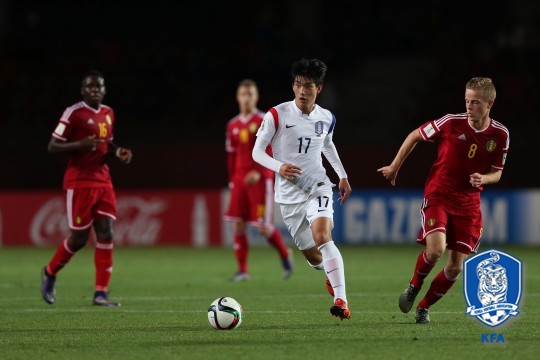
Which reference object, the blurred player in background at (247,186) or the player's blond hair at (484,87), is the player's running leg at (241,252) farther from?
the player's blond hair at (484,87)

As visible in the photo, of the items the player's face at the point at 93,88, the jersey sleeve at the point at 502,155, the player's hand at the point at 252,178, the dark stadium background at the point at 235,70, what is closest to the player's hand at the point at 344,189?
the jersey sleeve at the point at 502,155

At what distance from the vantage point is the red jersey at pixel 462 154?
836 centimetres

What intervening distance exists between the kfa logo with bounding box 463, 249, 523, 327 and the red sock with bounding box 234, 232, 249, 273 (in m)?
6.53

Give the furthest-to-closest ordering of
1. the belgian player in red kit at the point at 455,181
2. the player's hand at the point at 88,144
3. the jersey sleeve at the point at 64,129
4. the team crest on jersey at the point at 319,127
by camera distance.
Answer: the jersey sleeve at the point at 64,129 < the player's hand at the point at 88,144 < the team crest on jersey at the point at 319,127 < the belgian player in red kit at the point at 455,181

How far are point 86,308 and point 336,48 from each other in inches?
616

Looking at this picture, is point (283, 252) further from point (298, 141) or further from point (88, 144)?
point (298, 141)

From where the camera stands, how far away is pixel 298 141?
890cm

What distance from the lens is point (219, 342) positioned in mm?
7418

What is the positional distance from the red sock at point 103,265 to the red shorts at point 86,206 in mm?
259

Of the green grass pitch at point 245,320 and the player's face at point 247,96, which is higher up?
the player's face at point 247,96

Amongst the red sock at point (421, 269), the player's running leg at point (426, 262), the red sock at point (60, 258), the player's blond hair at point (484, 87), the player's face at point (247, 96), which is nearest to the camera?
the player's blond hair at point (484, 87)

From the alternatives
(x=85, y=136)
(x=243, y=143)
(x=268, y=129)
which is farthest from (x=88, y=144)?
(x=243, y=143)

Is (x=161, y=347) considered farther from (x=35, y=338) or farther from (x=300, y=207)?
(x=300, y=207)

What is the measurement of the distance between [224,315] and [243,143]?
18.4ft
